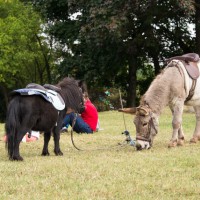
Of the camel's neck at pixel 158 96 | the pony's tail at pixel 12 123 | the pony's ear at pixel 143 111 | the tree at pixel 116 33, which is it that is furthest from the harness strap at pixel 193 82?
the tree at pixel 116 33

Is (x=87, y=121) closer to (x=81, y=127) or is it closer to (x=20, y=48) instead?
(x=81, y=127)

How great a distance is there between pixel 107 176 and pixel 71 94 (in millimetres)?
4197

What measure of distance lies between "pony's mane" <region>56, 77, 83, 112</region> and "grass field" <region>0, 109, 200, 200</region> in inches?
48.8

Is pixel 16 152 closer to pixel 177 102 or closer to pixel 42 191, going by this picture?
pixel 42 191

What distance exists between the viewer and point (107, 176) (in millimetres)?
7801

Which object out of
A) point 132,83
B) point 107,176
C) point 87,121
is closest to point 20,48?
point 132,83

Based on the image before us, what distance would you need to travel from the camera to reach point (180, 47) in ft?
115

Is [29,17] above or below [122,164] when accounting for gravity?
above

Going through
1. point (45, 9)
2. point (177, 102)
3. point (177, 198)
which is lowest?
point (177, 198)

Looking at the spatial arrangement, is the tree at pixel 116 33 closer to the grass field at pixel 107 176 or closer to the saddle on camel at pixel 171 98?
the saddle on camel at pixel 171 98

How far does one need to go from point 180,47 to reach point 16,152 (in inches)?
1051

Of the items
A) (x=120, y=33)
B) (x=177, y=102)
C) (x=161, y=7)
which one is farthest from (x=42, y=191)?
(x=161, y=7)

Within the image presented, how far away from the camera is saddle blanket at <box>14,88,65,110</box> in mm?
10109

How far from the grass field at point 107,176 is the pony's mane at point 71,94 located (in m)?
1.24
